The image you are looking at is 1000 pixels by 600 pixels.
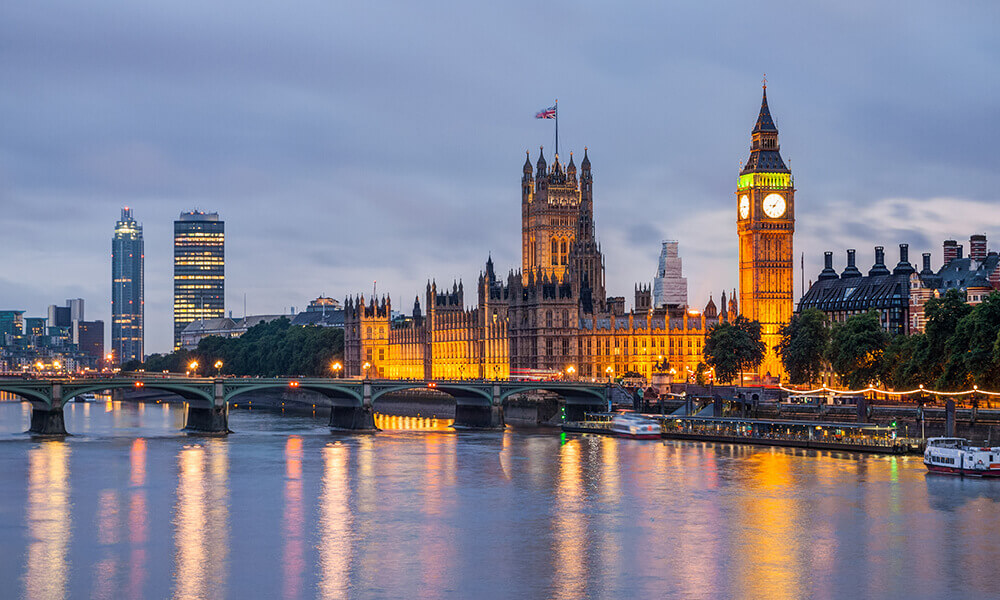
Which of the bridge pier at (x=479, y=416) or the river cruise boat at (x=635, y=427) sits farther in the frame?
the bridge pier at (x=479, y=416)

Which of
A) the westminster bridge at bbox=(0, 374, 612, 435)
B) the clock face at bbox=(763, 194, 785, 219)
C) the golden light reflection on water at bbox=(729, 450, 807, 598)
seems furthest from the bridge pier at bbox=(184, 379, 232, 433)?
the clock face at bbox=(763, 194, 785, 219)

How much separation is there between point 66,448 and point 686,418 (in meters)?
43.7

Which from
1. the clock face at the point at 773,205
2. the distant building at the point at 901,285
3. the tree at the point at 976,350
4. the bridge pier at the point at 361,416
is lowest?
the bridge pier at the point at 361,416

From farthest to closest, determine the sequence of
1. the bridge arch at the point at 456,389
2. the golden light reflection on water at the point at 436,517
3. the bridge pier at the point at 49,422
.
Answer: the bridge arch at the point at 456,389 → the bridge pier at the point at 49,422 → the golden light reflection on water at the point at 436,517

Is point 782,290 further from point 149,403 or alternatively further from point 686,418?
point 149,403

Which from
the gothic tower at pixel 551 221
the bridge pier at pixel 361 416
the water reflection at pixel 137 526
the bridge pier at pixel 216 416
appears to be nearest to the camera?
the water reflection at pixel 137 526

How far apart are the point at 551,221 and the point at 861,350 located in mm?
95781

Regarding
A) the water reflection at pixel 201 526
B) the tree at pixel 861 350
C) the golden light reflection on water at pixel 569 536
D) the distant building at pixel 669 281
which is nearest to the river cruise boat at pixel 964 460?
the golden light reflection on water at pixel 569 536

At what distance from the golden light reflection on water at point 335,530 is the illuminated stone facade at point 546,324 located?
72.2 m

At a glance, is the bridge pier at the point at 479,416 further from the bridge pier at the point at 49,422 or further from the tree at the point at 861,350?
the bridge pier at the point at 49,422

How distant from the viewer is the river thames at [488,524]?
46781 mm

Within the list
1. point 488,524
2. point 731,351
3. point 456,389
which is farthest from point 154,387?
point 731,351

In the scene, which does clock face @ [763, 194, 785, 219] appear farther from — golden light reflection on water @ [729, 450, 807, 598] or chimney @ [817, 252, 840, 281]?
golden light reflection on water @ [729, 450, 807, 598]

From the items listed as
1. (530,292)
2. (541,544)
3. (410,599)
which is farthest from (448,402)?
(410,599)
